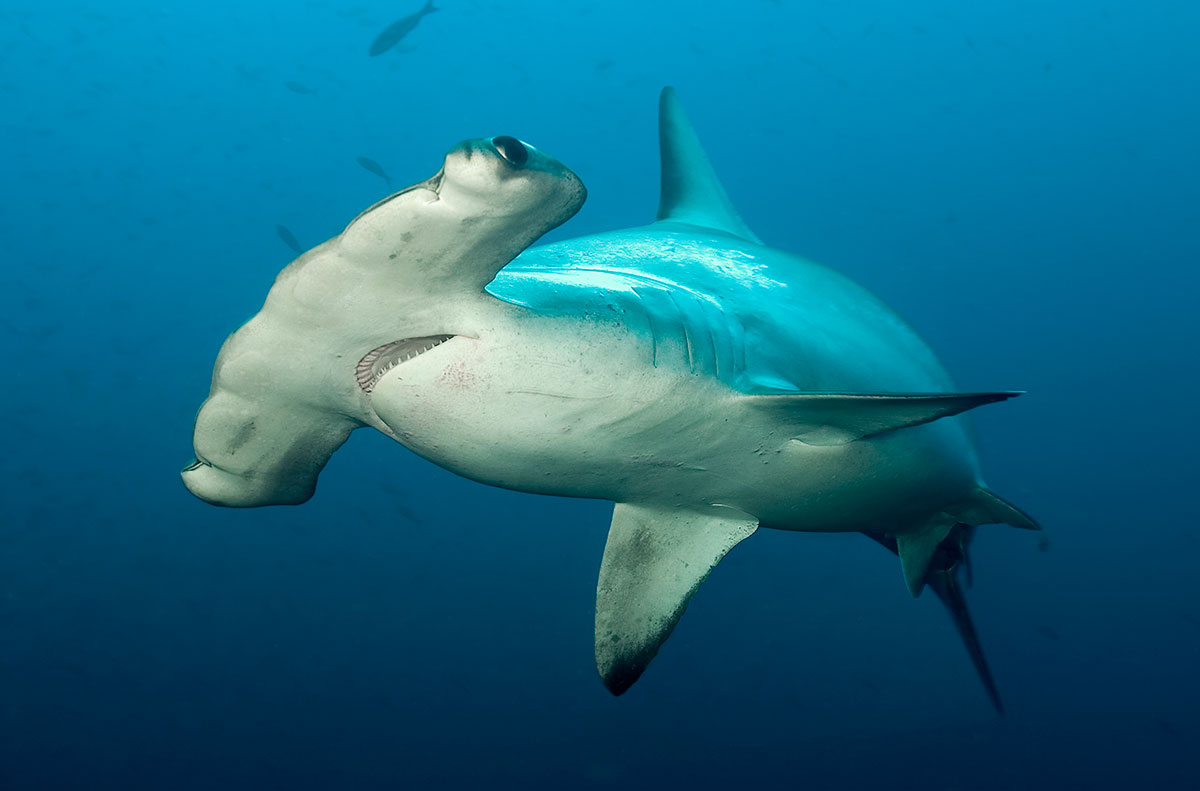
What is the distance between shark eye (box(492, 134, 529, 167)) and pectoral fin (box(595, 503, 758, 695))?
1495 millimetres

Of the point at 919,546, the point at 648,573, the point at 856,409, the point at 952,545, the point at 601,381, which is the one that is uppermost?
the point at 601,381

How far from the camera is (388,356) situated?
1495 mm

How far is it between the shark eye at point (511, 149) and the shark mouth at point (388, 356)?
450 mm

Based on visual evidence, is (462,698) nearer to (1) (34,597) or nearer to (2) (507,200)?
(1) (34,597)

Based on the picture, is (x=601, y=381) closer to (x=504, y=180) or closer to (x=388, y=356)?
(x=388, y=356)

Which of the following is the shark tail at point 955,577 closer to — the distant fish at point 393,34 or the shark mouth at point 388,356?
→ the shark mouth at point 388,356

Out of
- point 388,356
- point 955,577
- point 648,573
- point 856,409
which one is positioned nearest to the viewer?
point 388,356

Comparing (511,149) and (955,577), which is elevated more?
(511,149)

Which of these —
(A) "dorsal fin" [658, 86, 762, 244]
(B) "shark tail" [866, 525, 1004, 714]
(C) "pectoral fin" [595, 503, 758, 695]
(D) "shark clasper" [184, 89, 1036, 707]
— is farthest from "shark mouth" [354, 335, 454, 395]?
(B) "shark tail" [866, 525, 1004, 714]

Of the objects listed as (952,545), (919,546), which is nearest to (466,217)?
(919,546)

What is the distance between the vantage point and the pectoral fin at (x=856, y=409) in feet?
6.02

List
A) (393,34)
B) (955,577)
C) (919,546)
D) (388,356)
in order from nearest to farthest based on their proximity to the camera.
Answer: (388,356)
(919,546)
(955,577)
(393,34)

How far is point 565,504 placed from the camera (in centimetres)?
2514

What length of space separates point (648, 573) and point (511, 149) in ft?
5.51
